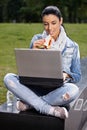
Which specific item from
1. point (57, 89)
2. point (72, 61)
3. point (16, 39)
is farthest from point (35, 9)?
point (57, 89)

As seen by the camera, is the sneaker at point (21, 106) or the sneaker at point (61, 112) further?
the sneaker at point (21, 106)

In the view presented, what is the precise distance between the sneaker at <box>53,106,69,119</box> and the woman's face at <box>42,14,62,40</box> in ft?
2.29

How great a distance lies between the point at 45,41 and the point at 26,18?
5158 centimetres

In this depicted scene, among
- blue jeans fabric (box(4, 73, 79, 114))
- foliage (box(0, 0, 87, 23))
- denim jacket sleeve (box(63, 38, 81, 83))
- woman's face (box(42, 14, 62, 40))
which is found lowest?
foliage (box(0, 0, 87, 23))

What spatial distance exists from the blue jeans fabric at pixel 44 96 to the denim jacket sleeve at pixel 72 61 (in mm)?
254

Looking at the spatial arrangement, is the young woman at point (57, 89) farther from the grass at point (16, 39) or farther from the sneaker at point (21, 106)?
the grass at point (16, 39)

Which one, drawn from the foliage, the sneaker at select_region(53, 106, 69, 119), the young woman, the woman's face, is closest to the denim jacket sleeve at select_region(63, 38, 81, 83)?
the young woman

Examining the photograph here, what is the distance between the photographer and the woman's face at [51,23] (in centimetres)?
412

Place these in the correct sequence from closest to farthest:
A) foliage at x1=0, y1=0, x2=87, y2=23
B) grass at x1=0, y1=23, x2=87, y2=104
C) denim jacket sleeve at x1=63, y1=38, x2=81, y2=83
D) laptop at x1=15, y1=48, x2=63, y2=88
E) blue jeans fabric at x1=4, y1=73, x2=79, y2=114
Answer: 1. laptop at x1=15, y1=48, x2=63, y2=88
2. blue jeans fabric at x1=4, y1=73, x2=79, y2=114
3. denim jacket sleeve at x1=63, y1=38, x2=81, y2=83
4. grass at x1=0, y1=23, x2=87, y2=104
5. foliage at x1=0, y1=0, x2=87, y2=23

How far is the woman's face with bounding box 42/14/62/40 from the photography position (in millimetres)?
4121

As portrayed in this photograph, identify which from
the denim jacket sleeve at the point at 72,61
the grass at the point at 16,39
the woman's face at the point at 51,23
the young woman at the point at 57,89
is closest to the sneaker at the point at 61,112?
the young woman at the point at 57,89

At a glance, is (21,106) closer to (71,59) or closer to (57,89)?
(57,89)

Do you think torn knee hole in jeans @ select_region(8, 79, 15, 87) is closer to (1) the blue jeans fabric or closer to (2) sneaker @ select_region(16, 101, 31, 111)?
(1) the blue jeans fabric

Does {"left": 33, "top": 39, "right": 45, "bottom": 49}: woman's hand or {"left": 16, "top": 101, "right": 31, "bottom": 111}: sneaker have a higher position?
{"left": 33, "top": 39, "right": 45, "bottom": 49}: woman's hand
